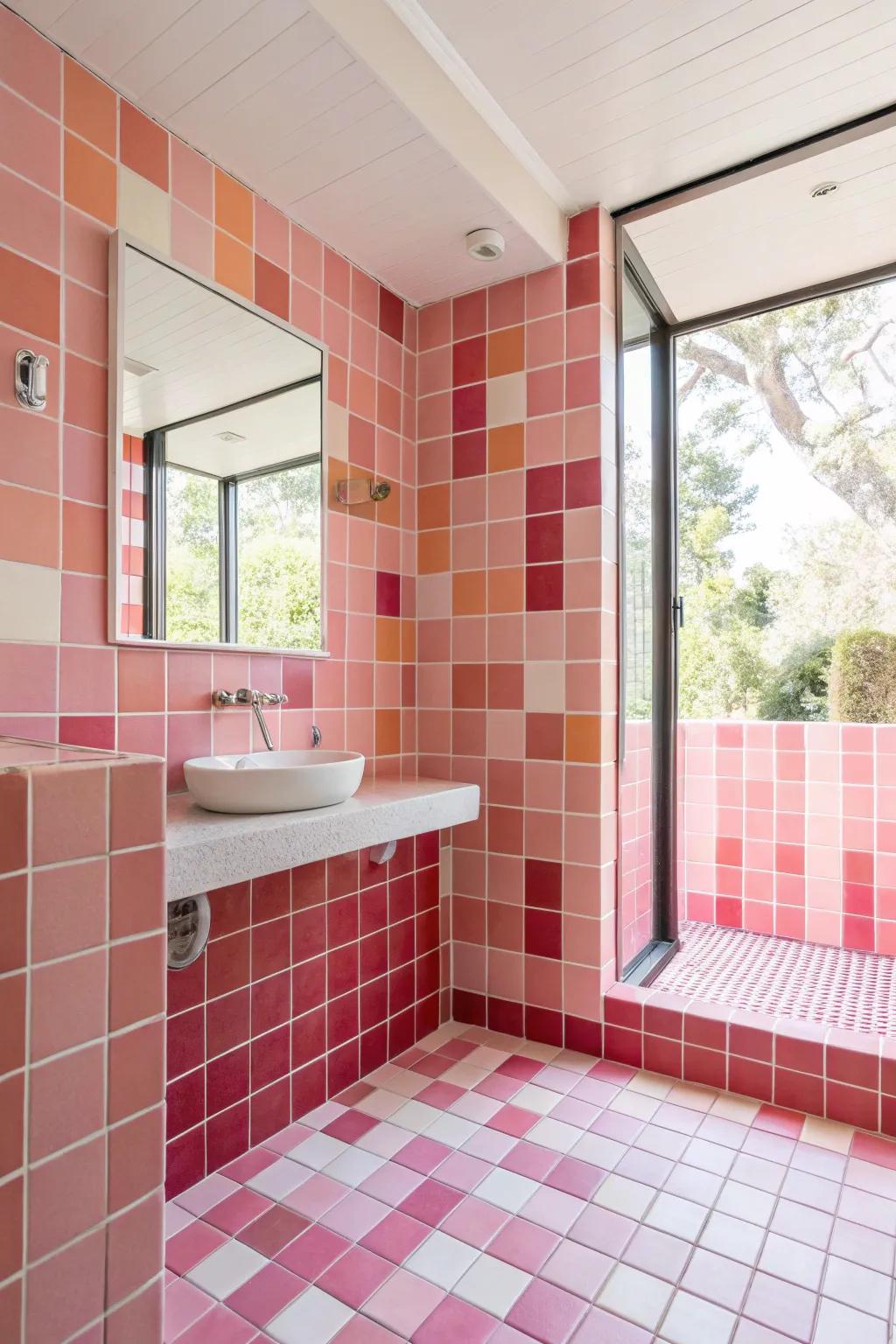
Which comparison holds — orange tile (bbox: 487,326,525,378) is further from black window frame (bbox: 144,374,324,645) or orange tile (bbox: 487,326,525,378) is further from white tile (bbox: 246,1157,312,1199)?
white tile (bbox: 246,1157,312,1199)

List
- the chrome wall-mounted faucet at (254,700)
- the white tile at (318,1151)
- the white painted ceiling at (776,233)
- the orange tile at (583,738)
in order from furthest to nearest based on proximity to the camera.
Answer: the orange tile at (583,738), the white painted ceiling at (776,233), the chrome wall-mounted faucet at (254,700), the white tile at (318,1151)

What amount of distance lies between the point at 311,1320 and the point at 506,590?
5.90 ft

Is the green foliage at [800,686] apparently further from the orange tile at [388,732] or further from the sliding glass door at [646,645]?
the orange tile at [388,732]

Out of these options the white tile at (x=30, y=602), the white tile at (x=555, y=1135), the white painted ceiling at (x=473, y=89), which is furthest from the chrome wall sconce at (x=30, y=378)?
the white tile at (x=555, y=1135)

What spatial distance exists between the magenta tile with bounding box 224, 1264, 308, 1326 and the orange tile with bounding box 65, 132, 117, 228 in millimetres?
2076

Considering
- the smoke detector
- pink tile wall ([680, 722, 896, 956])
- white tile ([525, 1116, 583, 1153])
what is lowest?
white tile ([525, 1116, 583, 1153])

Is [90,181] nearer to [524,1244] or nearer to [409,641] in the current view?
[409,641]

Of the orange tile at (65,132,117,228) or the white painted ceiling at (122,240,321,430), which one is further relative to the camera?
the white painted ceiling at (122,240,321,430)

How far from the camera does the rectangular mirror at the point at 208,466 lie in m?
1.69

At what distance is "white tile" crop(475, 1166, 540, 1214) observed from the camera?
1.64 metres

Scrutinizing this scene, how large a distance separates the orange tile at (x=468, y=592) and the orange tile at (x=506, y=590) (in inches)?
1.4

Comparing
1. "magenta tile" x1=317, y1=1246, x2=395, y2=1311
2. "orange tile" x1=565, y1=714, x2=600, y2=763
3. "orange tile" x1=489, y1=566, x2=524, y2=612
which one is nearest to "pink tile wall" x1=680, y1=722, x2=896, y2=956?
"orange tile" x1=565, y1=714, x2=600, y2=763

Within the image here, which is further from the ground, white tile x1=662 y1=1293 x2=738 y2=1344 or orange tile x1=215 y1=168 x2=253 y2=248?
orange tile x1=215 y1=168 x2=253 y2=248

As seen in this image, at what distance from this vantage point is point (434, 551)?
2605 mm
